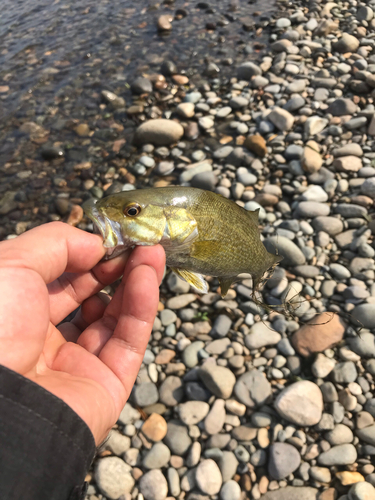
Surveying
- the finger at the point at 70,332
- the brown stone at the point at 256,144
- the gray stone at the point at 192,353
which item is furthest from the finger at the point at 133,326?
the brown stone at the point at 256,144

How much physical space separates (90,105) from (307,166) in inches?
226

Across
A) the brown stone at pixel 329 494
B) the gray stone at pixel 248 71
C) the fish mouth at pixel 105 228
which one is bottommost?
the brown stone at pixel 329 494

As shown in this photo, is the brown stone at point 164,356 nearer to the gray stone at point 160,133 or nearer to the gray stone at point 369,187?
the gray stone at point 369,187

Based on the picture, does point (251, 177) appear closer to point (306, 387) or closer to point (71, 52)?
point (306, 387)

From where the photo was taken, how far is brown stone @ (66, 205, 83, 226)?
650 cm

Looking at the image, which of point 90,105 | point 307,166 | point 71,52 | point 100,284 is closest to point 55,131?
point 90,105

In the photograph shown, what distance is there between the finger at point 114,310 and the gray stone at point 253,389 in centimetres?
203

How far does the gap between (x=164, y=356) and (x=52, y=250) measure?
276cm

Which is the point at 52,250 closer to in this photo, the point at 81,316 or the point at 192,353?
the point at 81,316

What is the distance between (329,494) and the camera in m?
3.50

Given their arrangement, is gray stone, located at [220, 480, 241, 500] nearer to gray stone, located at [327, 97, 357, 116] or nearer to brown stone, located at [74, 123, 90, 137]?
gray stone, located at [327, 97, 357, 116]

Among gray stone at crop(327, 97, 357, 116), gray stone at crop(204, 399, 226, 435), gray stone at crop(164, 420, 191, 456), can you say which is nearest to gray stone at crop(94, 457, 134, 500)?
gray stone at crop(164, 420, 191, 456)

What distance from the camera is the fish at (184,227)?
2582 mm

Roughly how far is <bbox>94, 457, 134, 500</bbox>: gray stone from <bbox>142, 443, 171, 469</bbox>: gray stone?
21cm
